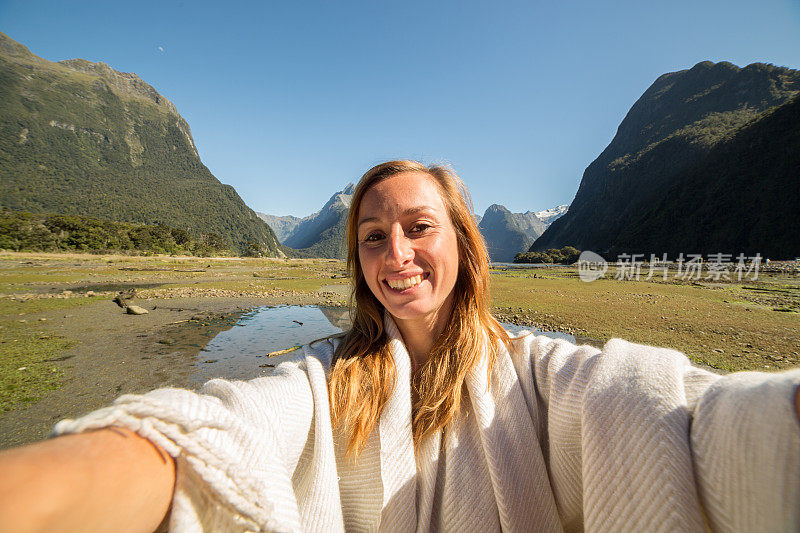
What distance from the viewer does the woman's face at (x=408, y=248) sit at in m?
1.91

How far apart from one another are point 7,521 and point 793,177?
297ft

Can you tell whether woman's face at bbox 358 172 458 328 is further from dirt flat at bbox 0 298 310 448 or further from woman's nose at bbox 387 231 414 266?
dirt flat at bbox 0 298 310 448

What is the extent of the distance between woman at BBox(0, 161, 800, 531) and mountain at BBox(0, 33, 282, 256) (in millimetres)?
112461

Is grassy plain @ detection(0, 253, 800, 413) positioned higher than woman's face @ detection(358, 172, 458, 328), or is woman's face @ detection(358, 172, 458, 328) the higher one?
woman's face @ detection(358, 172, 458, 328)

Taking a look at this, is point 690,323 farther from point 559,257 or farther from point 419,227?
point 559,257

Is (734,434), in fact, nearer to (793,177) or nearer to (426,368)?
(426,368)

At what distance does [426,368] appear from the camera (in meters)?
1.96

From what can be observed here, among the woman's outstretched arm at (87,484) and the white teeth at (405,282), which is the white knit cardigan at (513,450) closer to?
the woman's outstretched arm at (87,484)

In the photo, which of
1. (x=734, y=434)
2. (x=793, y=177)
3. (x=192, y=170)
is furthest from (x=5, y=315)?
(x=192, y=170)

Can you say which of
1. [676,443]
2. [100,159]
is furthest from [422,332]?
[100,159]

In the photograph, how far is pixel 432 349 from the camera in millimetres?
2043

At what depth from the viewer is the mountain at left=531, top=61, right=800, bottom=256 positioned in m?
58.7

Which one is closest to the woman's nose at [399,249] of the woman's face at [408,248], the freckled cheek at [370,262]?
the woman's face at [408,248]

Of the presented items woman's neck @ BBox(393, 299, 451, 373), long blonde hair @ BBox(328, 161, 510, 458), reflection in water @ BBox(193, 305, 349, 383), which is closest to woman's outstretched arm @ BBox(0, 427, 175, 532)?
long blonde hair @ BBox(328, 161, 510, 458)
